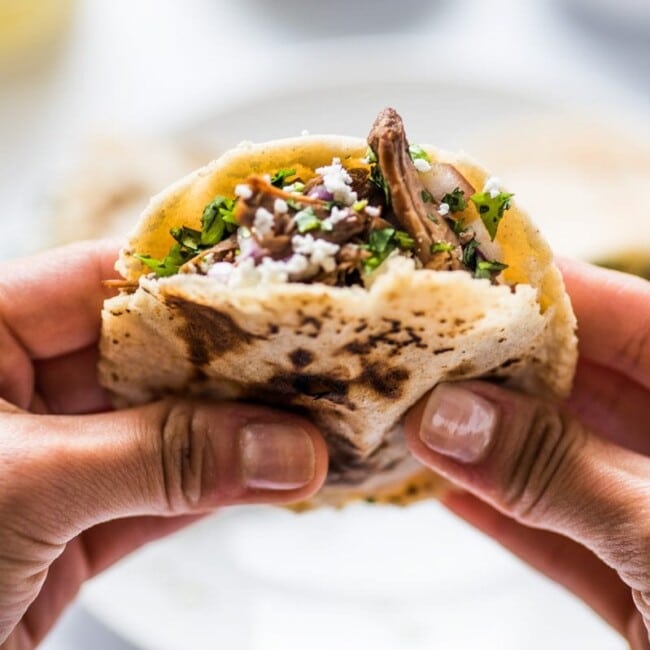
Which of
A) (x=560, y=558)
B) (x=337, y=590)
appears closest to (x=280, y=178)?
(x=560, y=558)

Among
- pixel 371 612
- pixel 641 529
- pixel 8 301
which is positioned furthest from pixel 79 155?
pixel 641 529

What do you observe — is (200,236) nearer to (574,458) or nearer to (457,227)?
(457,227)

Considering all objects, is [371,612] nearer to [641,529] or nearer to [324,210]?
[641,529]

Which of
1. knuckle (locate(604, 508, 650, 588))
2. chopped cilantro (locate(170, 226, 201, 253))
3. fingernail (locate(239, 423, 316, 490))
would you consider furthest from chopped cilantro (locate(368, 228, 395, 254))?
knuckle (locate(604, 508, 650, 588))

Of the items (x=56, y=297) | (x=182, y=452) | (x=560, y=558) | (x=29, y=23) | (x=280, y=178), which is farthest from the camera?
(x=29, y=23)

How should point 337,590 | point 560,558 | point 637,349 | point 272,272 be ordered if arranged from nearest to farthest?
point 272,272 → point 637,349 → point 560,558 → point 337,590

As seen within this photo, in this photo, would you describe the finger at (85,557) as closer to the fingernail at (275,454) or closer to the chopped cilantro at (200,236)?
the fingernail at (275,454)
